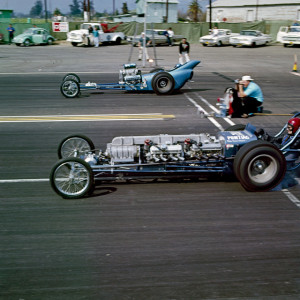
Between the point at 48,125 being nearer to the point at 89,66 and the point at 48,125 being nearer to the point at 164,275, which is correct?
the point at 164,275

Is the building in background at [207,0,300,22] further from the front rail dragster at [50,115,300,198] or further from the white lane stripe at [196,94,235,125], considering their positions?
the front rail dragster at [50,115,300,198]

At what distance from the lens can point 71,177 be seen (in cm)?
643

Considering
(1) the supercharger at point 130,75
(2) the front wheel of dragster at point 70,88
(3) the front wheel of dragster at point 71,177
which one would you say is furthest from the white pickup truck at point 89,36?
(3) the front wheel of dragster at point 71,177

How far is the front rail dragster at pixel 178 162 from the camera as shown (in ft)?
21.1

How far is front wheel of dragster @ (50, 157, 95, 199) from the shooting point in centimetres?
630

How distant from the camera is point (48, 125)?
11.3 m

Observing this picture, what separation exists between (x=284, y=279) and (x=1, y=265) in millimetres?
3352

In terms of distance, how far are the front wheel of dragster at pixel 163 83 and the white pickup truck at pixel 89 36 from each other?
24.9 meters

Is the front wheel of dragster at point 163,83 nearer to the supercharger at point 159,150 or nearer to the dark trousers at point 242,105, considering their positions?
the dark trousers at point 242,105

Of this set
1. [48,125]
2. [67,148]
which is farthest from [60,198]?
[48,125]

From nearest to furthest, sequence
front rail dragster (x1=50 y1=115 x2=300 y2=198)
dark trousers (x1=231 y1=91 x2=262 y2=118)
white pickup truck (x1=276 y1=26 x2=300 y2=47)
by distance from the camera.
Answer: front rail dragster (x1=50 y1=115 x2=300 y2=198) → dark trousers (x1=231 y1=91 x2=262 y2=118) → white pickup truck (x1=276 y1=26 x2=300 y2=47)

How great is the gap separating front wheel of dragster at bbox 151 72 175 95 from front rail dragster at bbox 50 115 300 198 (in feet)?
26.7

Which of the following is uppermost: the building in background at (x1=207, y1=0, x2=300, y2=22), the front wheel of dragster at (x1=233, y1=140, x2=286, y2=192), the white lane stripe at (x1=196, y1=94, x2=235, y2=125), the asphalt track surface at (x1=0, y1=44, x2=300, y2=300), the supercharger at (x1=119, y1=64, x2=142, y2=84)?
the building in background at (x1=207, y1=0, x2=300, y2=22)

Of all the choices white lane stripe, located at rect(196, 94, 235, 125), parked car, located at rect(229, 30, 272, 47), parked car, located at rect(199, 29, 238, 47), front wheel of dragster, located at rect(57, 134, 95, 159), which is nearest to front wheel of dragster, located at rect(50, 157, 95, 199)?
front wheel of dragster, located at rect(57, 134, 95, 159)
